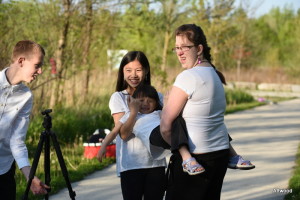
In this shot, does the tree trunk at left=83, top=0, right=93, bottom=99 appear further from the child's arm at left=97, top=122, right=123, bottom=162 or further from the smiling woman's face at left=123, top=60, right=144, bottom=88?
the child's arm at left=97, top=122, right=123, bottom=162

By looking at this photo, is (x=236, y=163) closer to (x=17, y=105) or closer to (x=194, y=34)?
(x=194, y=34)

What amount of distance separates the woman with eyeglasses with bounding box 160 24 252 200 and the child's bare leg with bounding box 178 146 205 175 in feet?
0.18

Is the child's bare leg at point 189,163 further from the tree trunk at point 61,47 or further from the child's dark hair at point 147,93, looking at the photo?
the tree trunk at point 61,47

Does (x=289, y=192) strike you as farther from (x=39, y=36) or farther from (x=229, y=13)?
(x=229, y=13)

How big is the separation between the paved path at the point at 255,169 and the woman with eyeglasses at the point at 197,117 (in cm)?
289

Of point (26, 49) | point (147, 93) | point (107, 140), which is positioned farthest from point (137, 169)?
point (26, 49)

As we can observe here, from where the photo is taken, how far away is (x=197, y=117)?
131 inches

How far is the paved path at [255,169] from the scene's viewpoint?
6.42 meters

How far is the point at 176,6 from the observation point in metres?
16.9

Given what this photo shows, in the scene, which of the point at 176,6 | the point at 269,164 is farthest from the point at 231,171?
the point at 176,6

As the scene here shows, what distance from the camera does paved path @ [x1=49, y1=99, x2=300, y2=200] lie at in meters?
6.42

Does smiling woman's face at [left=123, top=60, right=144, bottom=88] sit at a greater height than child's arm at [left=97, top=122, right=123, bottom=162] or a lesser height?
greater

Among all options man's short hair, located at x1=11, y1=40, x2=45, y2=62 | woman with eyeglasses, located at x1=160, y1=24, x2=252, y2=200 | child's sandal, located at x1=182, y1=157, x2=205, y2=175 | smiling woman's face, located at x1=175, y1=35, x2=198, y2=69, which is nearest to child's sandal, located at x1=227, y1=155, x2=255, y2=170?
woman with eyeglasses, located at x1=160, y1=24, x2=252, y2=200

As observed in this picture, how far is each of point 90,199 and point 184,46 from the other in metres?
3.11
